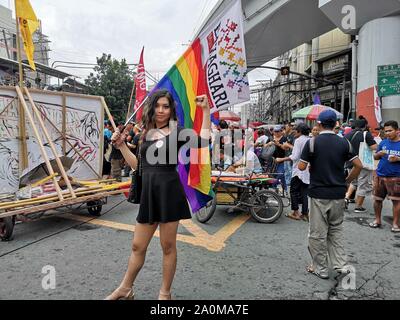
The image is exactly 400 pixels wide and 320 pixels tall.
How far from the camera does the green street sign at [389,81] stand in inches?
404

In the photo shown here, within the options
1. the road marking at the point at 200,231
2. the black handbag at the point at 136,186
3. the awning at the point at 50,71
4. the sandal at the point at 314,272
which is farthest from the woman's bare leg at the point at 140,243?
the awning at the point at 50,71

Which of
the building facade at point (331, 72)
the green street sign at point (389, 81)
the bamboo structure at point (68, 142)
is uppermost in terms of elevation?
the building facade at point (331, 72)

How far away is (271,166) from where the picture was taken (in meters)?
7.55

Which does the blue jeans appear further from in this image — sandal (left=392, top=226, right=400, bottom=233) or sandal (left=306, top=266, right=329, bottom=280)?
sandal (left=306, top=266, right=329, bottom=280)

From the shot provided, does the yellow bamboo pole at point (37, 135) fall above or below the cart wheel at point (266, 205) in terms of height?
above

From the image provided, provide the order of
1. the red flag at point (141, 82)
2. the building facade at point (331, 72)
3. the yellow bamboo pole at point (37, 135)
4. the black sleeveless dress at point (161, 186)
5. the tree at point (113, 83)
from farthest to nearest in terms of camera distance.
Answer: the tree at point (113, 83) → the building facade at point (331, 72) → the red flag at point (141, 82) → the yellow bamboo pole at point (37, 135) → the black sleeveless dress at point (161, 186)

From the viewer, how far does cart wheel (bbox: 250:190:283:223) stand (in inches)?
226

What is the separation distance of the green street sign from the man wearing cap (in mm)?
8102

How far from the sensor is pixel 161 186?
105 inches

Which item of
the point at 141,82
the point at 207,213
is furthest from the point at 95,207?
the point at 141,82

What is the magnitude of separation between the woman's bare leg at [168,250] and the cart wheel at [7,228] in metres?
2.95

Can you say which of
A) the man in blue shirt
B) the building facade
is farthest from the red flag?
the building facade

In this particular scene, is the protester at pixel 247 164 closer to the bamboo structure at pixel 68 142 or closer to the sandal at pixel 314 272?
the sandal at pixel 314 272
